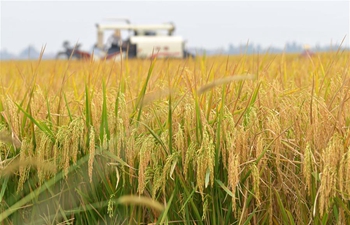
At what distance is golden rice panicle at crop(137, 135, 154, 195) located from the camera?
1.34 metres

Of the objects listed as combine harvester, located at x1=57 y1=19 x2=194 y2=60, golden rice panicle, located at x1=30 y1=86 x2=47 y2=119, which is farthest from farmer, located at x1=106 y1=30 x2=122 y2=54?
golden rice panicle, located at x1=30 y1=86 x2=47 y2=119

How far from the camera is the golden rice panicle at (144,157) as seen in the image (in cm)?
134

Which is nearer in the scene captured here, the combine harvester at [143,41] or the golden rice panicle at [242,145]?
the golden rice panicle at [242,145]

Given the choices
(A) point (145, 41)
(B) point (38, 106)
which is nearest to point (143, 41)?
(A) point (145, 41)

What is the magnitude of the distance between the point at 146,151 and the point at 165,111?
8.8 inches

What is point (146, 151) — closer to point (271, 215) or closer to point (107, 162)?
point (107, 162)

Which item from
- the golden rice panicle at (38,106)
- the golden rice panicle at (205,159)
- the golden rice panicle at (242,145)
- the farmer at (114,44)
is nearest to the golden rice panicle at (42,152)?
the golden rice panicle at (38,106)

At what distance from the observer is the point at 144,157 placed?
54.2 inches

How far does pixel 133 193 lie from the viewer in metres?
1.54

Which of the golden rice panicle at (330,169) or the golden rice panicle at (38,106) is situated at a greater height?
the golden rice panicle at (38,106)

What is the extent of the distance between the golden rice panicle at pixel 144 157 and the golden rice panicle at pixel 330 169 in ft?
1.58

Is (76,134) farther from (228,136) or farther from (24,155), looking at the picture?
(228,136)

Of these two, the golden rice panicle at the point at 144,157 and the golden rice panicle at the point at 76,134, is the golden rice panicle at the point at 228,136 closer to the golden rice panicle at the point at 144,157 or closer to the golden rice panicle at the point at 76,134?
the golden rice panicle at the point at 144,157

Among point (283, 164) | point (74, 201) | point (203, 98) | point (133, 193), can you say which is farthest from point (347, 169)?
point (74, 201)
